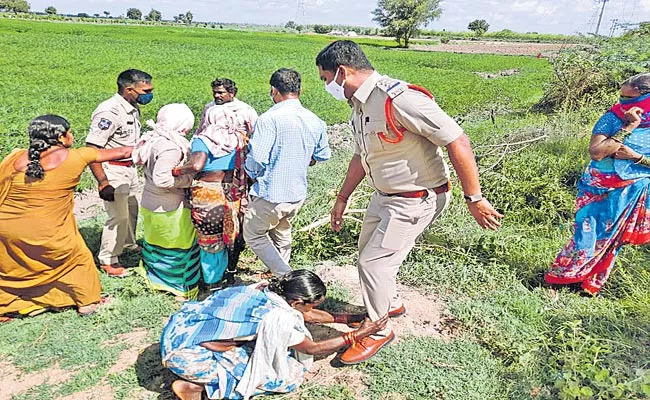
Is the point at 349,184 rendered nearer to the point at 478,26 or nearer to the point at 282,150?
the point at 282,150

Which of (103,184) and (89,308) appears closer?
(89,308)

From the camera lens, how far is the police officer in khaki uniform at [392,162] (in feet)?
7.59

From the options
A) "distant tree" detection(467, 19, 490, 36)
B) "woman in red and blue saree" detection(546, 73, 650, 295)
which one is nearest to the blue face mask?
"woman in red and blue saree" detection(546, 73, 650, 295)

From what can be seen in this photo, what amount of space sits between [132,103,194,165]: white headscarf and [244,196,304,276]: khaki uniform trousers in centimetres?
65

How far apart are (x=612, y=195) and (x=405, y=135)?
79.0 inches

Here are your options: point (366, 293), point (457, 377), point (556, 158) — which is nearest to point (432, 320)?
point (457, 377)

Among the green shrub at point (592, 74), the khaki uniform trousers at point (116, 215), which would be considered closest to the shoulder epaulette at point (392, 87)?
the khaki uniform trousers at point (116, 215)

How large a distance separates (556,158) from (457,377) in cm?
441

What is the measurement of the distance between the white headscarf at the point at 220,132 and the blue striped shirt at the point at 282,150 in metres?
0.29

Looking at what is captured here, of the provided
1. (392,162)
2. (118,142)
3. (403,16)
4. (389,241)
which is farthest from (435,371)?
(403,16)

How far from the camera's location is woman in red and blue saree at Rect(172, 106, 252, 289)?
3334 millimetres

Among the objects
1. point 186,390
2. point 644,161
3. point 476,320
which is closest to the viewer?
point 186,390

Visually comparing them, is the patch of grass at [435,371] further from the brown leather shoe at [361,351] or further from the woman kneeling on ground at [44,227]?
the woman kneeling on ground at [44,227]

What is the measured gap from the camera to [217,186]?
3.46m
